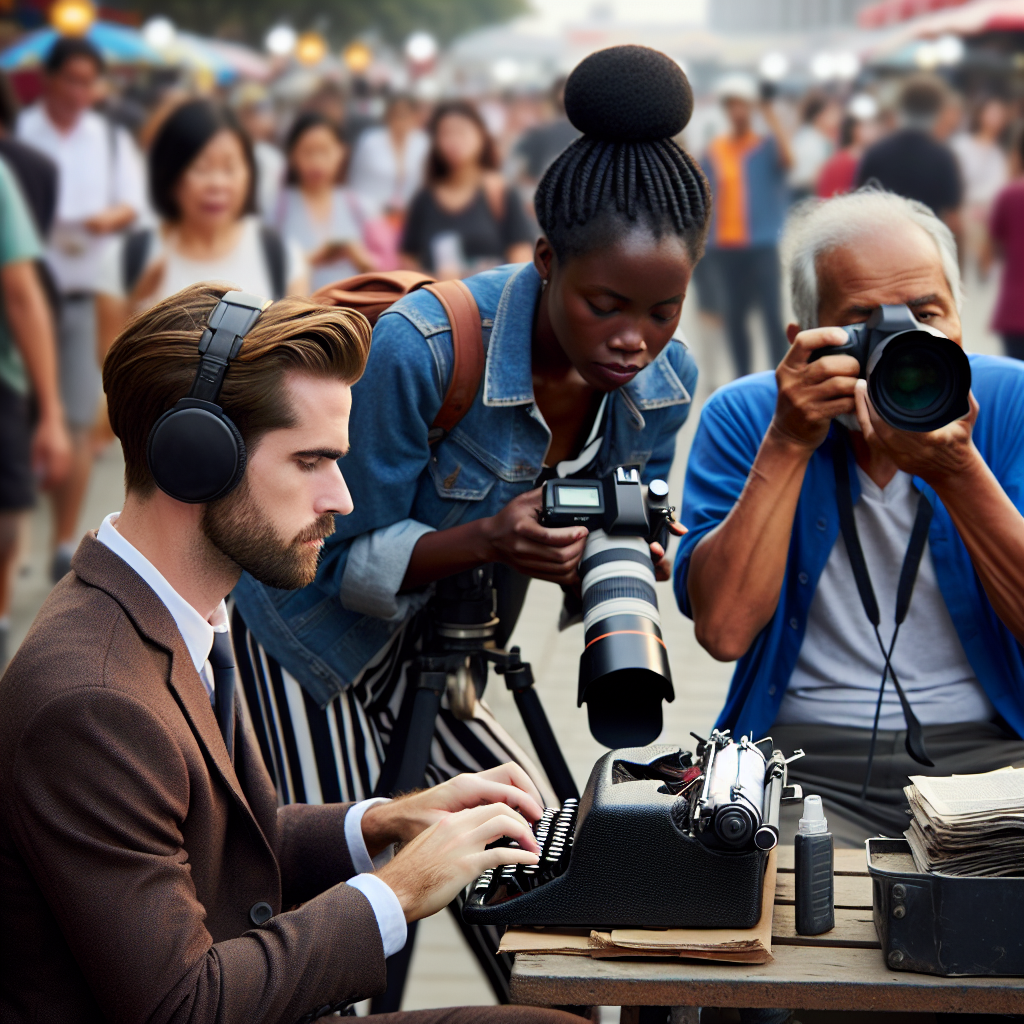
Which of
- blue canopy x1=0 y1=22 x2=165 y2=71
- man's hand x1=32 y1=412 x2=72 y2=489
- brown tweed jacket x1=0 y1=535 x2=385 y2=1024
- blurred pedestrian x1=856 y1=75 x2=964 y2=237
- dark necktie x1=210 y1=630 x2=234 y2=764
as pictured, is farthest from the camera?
blue canopy x1=0 y1=22 x2=165 y2=71

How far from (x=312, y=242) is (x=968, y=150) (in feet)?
36.8

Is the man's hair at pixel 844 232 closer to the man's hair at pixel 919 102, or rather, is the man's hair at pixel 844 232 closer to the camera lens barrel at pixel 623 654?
the camera lens barrel at pixel 623 654

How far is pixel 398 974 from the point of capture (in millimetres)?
2777

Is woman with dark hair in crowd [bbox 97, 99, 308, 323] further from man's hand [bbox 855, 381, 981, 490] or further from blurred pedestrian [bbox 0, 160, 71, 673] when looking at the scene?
man's hand [bbox 855, 381, 981, 490]

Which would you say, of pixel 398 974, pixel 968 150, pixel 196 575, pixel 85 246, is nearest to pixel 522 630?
pixel 85 246

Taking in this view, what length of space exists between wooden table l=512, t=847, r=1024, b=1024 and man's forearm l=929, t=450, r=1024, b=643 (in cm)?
88

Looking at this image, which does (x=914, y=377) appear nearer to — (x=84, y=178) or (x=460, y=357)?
(x=460, y=357)

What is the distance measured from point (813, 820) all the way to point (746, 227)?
8041 millimetres

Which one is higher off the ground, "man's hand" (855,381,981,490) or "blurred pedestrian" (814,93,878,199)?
"man's hand" (855,381,981,490)

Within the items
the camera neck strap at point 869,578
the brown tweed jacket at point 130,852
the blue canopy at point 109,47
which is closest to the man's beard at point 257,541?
the brown tweed jacket at point 130,852

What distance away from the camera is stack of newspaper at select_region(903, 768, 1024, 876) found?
1.81m

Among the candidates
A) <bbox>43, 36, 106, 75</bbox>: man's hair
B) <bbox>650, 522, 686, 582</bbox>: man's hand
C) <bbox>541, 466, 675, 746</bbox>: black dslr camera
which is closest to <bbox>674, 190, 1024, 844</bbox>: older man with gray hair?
<bbox>650, 522, 686, 582</bbox>: man's hand

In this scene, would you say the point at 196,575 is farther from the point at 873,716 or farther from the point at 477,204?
the point at 477,204

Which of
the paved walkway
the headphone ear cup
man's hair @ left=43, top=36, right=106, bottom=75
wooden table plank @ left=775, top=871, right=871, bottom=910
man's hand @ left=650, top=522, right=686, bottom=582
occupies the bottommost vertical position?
the paved walkway
